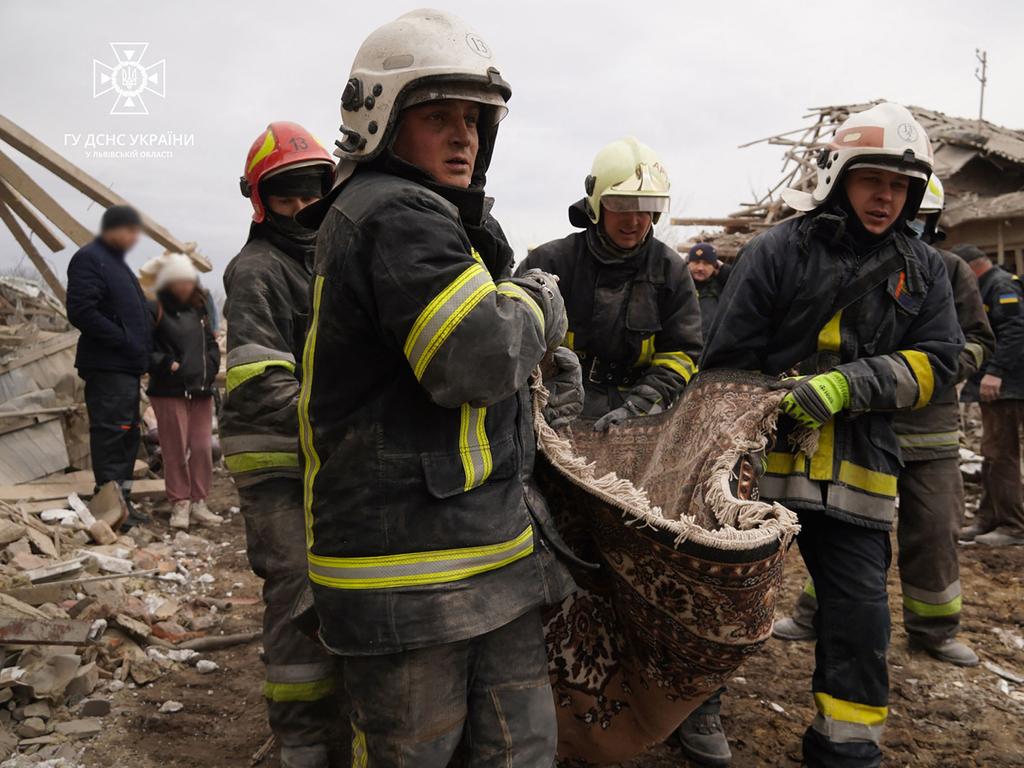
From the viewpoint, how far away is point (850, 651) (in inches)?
112

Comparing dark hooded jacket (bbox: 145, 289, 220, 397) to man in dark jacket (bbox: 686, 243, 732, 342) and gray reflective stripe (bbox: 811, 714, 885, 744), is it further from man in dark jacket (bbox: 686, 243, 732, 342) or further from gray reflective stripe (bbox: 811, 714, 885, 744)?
A: gray reflective stripe (bbox: 811, 714, 885, 744)

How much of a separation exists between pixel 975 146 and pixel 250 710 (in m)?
11.0

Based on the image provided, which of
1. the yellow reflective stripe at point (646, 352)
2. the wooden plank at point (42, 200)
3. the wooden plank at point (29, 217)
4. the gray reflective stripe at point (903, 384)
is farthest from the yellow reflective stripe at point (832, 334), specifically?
the wooden plank at point (29, 217)

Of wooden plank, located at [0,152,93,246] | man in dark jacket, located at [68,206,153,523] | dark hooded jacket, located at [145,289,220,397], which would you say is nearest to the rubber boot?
man in dark jacket, located at [68,206,153,523]

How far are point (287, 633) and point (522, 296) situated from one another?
1.76 m

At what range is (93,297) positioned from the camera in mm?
6039

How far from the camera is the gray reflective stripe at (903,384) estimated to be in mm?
2840

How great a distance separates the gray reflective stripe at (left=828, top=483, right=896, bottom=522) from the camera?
2.89m

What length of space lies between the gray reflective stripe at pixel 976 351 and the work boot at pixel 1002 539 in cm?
218

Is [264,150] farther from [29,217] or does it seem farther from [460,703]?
[29,217]

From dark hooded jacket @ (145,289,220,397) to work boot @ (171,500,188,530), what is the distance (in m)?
0.94

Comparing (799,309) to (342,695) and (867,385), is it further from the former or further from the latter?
(342,695)

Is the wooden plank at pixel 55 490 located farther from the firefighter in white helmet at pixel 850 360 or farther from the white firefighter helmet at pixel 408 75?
the firefighter in white helmet at pixel 850 360

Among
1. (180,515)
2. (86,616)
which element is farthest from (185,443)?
(86,616)
